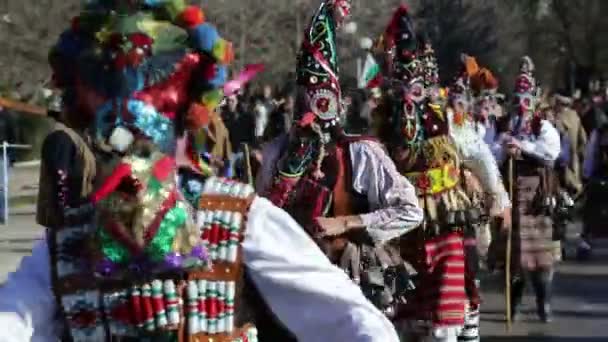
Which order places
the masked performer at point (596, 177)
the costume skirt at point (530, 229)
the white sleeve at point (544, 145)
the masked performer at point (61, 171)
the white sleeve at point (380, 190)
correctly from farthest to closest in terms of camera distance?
the masked performer at point (596, 177) → the costume skirt at point (530, 229) → the white sleeve at point (544, 145) → the white sleeve at point (380, 190) → the masked performer at point (61, 171)

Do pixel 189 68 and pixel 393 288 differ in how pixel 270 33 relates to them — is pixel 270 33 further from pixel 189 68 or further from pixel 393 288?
pixel 189 68

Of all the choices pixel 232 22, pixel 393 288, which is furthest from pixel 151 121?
pixel 232 22

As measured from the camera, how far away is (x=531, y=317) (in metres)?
11.6

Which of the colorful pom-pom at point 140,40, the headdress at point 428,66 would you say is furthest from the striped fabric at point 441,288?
the colorful pom-pom at point 140,40

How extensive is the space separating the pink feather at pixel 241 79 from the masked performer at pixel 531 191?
23.3 ft

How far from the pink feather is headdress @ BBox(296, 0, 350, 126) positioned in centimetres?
228

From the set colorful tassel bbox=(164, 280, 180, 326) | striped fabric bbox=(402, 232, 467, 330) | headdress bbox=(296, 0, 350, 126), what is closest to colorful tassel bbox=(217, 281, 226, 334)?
colorful tassel bbox=(164, 280, 180, 326)

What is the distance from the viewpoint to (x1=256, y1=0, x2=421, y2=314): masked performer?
605 centimetres

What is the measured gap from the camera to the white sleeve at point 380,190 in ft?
19.7

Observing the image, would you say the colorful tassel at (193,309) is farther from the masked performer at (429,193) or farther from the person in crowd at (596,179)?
the person in crowd at (596,179)

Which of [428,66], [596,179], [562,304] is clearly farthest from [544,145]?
[596,179]

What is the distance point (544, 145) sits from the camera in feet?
35.9

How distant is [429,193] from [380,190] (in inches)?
66.4

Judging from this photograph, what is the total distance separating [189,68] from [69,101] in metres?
0.31
